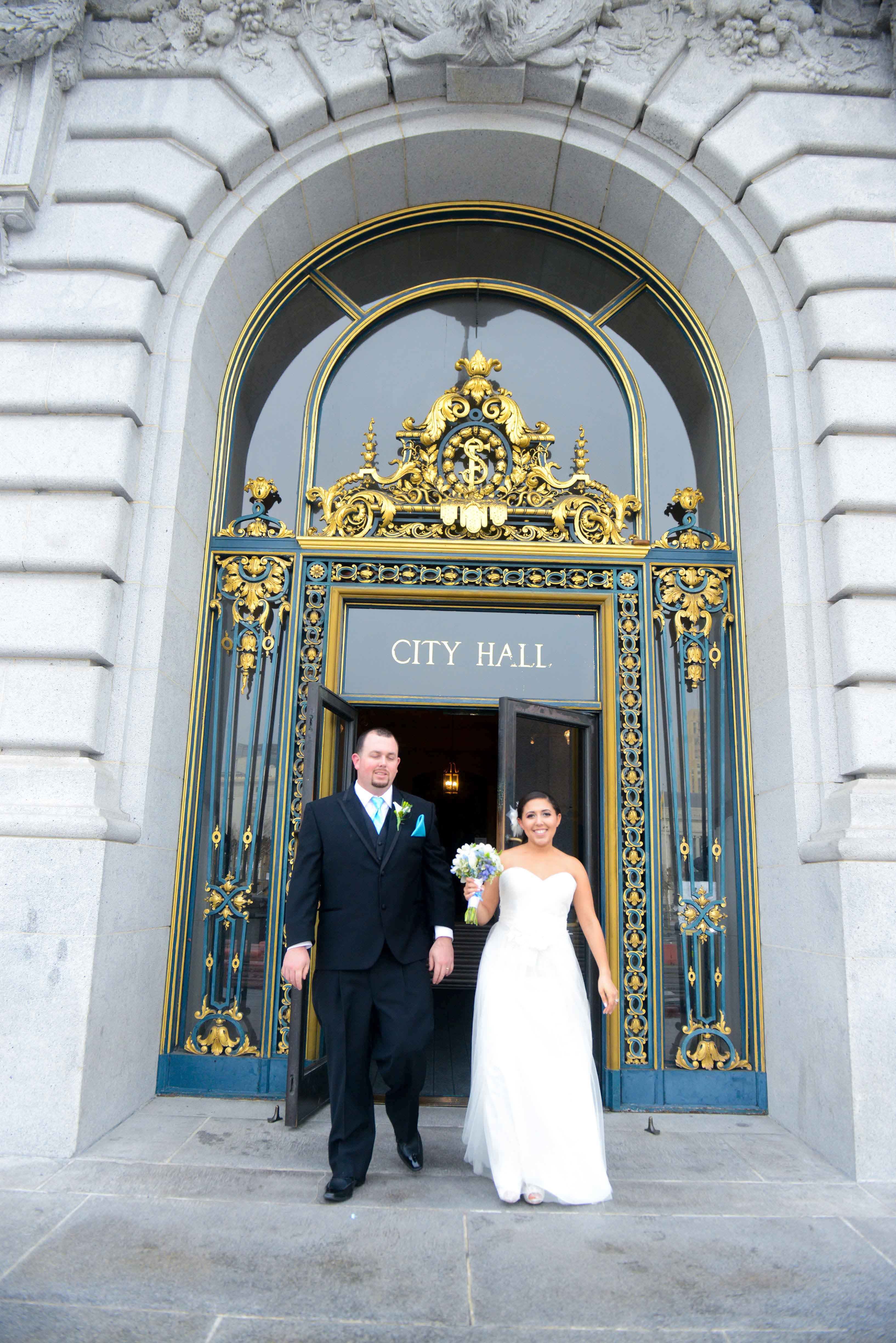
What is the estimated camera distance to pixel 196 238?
22.6 ft

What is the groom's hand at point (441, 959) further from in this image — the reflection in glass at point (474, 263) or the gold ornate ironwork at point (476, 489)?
the reflection in glass at point (474, 263)

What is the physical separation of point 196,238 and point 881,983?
7169mm

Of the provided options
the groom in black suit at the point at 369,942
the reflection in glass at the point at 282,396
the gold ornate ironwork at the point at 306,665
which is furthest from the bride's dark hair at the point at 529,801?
the reflection in glass at the point at 282,396

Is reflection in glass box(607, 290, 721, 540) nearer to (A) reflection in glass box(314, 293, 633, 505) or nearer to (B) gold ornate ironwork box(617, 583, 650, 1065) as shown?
(A) reflection in glass box(314, 293, 633, 505)

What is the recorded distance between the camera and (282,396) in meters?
7.60

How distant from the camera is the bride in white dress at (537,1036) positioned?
14.4 feet

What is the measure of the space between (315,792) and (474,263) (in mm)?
5143

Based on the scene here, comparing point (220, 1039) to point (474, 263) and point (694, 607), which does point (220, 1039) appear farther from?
point (474, 263)

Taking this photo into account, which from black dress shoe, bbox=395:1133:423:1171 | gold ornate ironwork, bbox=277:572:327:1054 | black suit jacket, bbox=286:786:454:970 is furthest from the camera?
gold ornate ironwork, bbox=277:572:327:1054

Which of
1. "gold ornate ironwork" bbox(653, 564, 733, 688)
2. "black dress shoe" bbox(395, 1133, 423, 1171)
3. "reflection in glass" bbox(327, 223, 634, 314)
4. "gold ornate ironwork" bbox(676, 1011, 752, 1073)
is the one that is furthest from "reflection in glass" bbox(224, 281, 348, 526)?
"gold ornate ironwork" bbox(676, 1011, 752, 1073)

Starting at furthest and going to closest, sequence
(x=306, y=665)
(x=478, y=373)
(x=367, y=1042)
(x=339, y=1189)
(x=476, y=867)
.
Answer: (x=478, y=373) → (x=306, y=665) → (x=476, y=867) → (x=367, y=1042) → (x=339, y=1189)

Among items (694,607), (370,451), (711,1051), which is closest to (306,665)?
(370,451)

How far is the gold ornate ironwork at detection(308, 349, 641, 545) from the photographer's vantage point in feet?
23.1

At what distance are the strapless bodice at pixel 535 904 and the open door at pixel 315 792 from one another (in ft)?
4.05
